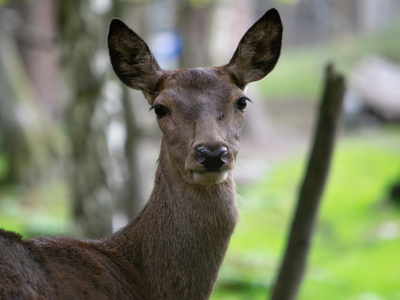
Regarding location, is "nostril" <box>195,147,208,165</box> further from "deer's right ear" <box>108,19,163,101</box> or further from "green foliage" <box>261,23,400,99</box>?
"green foliage" <box>261,23,400,99</box>

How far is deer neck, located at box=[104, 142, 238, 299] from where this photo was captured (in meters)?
4.29

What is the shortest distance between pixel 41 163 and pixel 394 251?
9.40m

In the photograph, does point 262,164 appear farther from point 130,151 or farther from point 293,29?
point 293,29

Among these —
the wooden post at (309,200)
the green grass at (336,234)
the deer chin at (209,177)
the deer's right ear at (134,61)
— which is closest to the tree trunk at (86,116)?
the green grass at (336,234)

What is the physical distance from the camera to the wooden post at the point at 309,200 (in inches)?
232

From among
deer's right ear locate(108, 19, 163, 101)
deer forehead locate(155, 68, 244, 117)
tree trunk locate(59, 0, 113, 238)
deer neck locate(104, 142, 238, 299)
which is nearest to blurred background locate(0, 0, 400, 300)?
tree trunk locate(59, 0, 113, 238)

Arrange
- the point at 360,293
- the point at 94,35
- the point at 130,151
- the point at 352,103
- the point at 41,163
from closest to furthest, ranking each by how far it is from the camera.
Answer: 1. the point at 94,35
2. the point at 360,293
3. the point at 130,151
4. the point at 41,163
5. the point at 352,103

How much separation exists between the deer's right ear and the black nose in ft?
2.90

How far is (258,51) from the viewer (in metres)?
4.92

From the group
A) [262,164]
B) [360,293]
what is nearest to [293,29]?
[262,164]

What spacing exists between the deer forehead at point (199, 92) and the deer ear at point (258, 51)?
0.24 m

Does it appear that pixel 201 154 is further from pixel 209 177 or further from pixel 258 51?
pixel 258 51

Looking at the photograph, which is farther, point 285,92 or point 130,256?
point 285,92

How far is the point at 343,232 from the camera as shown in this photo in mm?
12109
